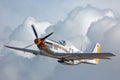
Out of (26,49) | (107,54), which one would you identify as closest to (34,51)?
(26,49)

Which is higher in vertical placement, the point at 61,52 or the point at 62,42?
the point at 62,42

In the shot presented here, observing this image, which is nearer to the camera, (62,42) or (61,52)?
(61,52)

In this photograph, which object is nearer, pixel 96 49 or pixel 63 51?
pixel 63 51

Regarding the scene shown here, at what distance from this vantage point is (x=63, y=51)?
3194 inches

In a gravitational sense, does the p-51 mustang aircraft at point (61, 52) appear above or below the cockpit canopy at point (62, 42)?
below

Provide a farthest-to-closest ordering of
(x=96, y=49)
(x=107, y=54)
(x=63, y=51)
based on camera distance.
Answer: (x=96, y=49) < (x=63, y=51) < (x=107, y=54)

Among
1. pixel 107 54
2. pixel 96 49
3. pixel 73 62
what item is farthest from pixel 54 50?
pixel 96 49

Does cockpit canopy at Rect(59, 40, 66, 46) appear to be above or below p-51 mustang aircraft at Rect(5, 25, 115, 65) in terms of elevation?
above

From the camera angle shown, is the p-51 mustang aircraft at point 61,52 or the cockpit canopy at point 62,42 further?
the cockpit canopy at point 62,42

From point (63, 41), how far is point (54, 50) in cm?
437

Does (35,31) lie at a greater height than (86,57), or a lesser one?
greater

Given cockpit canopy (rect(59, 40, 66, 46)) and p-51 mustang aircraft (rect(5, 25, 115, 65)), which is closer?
p-51 mustang aircraft (rect(5, 25, 115, 65))

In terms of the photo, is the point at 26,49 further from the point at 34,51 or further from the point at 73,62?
the point at 73,62

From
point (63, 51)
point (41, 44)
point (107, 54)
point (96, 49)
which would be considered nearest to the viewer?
point (107, 54)
